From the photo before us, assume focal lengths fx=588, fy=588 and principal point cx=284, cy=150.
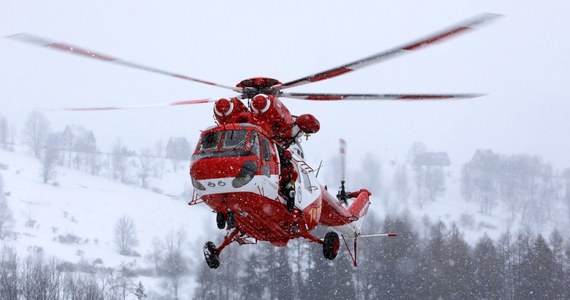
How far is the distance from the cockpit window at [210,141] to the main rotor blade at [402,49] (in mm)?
2387

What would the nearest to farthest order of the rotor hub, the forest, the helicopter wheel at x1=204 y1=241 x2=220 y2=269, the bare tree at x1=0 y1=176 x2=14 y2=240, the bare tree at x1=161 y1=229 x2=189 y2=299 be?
the rotor hub
the helicopter wheel at x1=204 y1=241 x2=220 y2=269
the forest
the bare tree at x1=161 y1=229 x2=189 y2=299
the bare tree at x1=0 y1=176 x2=14 y2=240

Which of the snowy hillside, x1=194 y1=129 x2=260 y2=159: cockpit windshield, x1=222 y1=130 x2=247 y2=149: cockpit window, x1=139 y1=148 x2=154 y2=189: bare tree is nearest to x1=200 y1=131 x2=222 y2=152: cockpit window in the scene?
x1=194 y1=129 x2=260 y2=159: cockpit windshield

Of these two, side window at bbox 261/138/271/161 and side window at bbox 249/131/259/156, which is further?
side window at bbox 261/138/271/161

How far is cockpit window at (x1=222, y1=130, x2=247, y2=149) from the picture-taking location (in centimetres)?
1335

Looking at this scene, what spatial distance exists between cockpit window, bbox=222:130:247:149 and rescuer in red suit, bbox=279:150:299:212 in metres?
1.72

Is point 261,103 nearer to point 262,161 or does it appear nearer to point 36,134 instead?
point 262,161

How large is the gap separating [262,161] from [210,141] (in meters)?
1.29

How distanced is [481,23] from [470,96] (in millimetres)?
3532

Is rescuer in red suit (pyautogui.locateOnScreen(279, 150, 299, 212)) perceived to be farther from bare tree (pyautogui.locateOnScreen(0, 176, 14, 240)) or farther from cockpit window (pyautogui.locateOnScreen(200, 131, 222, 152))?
bare tree (pyautogui.locateOnScreen(0, 176, 14, 240))

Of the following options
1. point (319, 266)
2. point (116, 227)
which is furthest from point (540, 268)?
point (116, 227)

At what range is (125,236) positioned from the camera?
86750 millimetres

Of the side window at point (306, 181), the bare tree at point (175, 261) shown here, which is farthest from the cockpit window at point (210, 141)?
the bare tree at point (175, 261)

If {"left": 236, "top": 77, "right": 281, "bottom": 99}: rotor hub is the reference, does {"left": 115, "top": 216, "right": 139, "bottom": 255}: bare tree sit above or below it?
Result: below

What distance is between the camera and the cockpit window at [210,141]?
13516 mm
